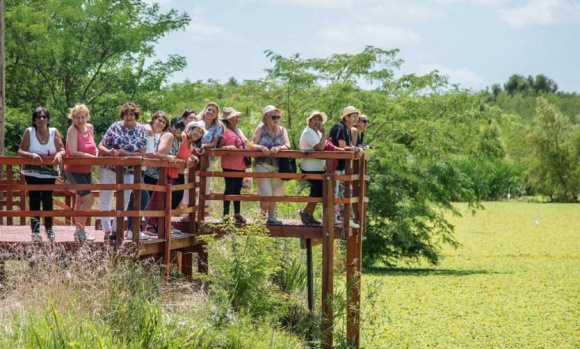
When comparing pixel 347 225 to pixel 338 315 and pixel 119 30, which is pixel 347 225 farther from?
pixel 119 30

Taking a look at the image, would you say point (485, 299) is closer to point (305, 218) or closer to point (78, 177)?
point (305, 218)

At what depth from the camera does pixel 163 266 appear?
502 inches

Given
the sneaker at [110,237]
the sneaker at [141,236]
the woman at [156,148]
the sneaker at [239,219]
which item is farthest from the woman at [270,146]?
the sneaker at [110,237]

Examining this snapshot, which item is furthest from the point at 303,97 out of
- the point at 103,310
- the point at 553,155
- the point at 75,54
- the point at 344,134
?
the point at 553,155

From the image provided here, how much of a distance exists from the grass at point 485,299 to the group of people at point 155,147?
2069 millimetres

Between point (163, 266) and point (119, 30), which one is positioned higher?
point (119, 30)

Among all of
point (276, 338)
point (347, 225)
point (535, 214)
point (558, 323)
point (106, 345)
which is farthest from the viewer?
point (535, 214)

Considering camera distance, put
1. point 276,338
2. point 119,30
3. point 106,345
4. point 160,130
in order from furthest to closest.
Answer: point 119,30 → point 160,130 → point 276,338 → point 106,345

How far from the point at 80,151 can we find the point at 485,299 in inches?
475

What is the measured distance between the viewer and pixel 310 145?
46.3ft

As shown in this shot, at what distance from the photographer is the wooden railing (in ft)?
40.4

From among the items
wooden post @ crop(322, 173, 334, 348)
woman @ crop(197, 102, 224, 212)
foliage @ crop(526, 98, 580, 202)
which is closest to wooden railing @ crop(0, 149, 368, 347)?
wooden post @ crop(322, 173, 334, 348)

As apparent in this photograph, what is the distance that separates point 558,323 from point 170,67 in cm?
1307

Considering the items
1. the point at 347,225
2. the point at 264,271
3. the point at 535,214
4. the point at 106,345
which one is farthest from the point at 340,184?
the point at 535,214
